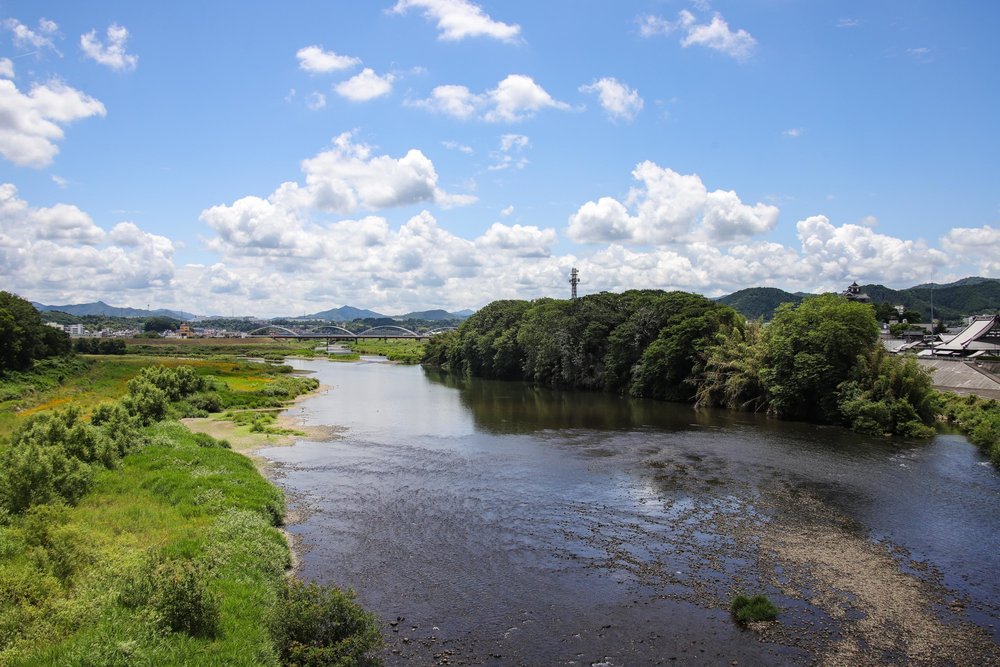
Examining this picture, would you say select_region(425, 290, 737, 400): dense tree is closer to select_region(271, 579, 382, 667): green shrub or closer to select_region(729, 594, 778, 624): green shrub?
select_region(729, 594, 778, 624): green shrub

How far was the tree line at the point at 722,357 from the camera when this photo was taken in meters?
49.4

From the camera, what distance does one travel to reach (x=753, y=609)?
17.9 metres

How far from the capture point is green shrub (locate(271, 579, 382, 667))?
1348 cm

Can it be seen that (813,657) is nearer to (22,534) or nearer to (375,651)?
(375,651)

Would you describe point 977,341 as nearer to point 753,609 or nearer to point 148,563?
point 753,609

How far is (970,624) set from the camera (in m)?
17.9

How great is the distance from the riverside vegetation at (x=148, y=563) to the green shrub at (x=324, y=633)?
1.1 inches

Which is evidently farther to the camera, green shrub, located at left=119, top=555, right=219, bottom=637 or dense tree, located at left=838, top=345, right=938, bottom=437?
dense tree, located at left=838, top=345, right=938, bottom=437

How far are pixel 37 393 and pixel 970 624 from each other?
77592 millimetres

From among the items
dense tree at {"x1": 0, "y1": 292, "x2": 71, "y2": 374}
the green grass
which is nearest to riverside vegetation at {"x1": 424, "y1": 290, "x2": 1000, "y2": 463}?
the green grass

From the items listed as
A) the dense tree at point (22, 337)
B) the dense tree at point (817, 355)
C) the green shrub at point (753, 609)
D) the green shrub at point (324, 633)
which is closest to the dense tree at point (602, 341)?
the dense tree at point (817, 355)

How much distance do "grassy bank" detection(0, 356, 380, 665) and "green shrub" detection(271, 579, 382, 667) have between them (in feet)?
0.09

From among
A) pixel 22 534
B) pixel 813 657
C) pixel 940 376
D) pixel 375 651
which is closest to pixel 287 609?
pixel 375 651

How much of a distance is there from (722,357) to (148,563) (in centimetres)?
5834
